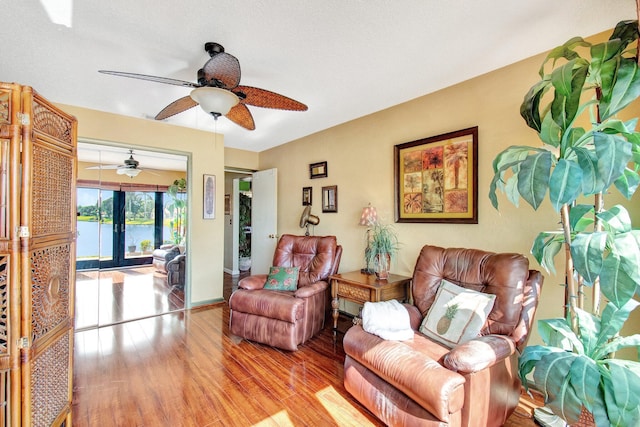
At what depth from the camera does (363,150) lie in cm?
346

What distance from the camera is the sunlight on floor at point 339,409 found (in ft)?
5.85

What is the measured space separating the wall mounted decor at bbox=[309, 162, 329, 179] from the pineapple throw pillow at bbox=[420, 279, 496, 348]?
234 cm

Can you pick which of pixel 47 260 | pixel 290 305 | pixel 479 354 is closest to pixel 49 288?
pixel 47 260

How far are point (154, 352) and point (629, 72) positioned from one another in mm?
3756

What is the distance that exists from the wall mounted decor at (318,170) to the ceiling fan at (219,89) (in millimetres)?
1762

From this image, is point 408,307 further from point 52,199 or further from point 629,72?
point 52,199

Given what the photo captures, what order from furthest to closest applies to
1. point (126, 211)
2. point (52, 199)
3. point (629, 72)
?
1. point (126, 211)
2. point (52, 199)
3. point (629, 72)

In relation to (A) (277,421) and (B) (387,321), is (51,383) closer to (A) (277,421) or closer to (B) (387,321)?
(A) (277,421)

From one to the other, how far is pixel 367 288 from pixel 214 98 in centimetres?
198

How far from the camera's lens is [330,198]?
3896 millimetres

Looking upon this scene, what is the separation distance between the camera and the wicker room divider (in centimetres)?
122

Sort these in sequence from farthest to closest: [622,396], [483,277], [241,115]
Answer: [241,115] < [483,277] < [622,396]

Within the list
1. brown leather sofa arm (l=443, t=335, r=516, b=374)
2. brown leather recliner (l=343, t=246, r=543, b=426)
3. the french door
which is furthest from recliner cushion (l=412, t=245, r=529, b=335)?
the french door

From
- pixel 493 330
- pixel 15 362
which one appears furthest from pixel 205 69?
pixel 493 330
